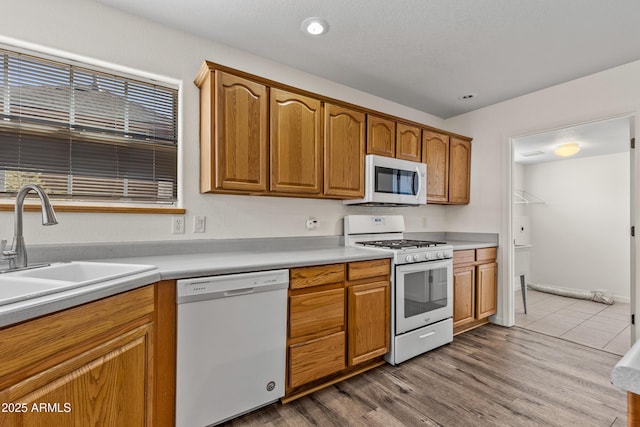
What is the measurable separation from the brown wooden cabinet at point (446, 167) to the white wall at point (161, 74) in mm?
1057

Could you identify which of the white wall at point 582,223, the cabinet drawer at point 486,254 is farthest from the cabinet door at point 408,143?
the white wall at point 582,223

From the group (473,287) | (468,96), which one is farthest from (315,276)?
(468,96)

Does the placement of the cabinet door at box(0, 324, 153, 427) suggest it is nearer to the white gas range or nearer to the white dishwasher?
the white dishwasher

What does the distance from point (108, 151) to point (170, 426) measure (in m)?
1.61

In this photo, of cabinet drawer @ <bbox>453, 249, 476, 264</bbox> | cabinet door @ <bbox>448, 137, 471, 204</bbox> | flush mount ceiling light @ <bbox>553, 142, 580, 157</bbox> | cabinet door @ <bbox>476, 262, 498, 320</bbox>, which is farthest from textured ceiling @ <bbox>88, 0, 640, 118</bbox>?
cabinet door @ <bbox>476, 262, 498, 320</bbox>

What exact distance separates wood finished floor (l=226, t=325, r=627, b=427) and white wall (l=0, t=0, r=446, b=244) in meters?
1.25

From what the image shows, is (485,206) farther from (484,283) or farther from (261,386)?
(261,386)

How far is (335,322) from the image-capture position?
207cm

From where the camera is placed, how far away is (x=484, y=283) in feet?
10.5

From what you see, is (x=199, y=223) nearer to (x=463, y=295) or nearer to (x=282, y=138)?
(x=282, y=138)

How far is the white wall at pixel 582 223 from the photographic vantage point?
434cm

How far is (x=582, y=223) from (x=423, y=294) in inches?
151

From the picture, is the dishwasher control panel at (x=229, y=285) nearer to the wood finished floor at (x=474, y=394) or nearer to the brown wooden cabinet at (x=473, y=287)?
the wood finished floor at (x=474, y=394)

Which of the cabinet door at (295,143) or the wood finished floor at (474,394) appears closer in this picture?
the wood finished floor at (474,394)
